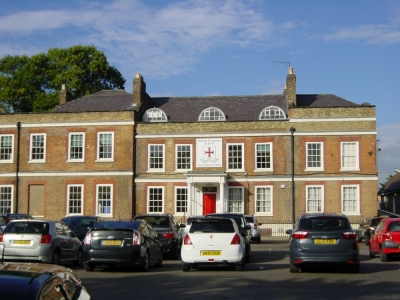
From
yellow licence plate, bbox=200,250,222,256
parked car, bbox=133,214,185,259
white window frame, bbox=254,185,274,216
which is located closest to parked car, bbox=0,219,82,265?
yellow licence plate, bbox=200,250,222,256

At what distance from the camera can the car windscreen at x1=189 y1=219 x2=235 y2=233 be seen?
18.4m

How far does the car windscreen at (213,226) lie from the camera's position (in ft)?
60.5

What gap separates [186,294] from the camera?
13.6 meters

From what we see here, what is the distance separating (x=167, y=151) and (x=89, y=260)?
85.6 ft

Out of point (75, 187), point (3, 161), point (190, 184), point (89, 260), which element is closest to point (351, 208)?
point (190, 184)

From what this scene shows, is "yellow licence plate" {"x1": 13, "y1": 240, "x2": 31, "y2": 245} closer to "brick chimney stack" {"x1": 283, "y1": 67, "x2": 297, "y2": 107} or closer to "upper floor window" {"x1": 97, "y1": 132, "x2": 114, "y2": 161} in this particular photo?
"upper floor window" {"x1": 97, "y1": 132, "x2": 114, "y2": 161}

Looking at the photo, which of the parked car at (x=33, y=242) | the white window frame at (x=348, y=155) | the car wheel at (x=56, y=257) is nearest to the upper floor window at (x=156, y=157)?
the white window frame at (x=348, y=155)

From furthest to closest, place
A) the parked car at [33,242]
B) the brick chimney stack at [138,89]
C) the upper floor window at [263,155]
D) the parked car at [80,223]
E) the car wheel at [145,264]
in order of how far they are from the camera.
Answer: the brick chimney stack at [138,89]
the upper floor window at [263,155]
the parked car at [80,223]
the parked car at [33,242]
the car wheel at [145,264]

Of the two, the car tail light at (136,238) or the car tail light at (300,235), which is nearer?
the car tail light at (300,235)

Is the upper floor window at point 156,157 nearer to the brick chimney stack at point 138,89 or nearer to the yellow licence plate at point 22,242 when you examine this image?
the brick chimney stack at point 138,89

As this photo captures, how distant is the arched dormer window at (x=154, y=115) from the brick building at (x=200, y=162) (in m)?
0.07

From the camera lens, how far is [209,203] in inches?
1699

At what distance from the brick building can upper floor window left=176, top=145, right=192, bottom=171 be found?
0.23ft

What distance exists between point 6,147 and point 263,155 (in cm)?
1847
